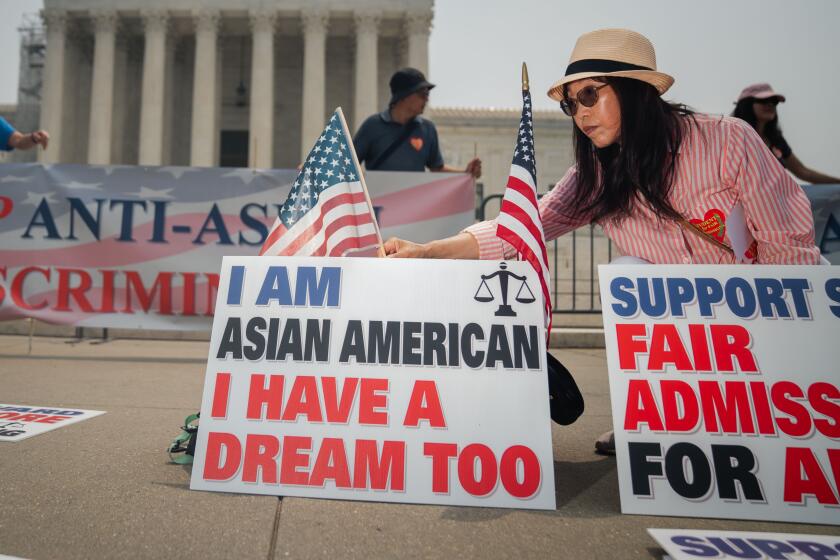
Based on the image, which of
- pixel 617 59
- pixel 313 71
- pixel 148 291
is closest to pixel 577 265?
pixel 148 291

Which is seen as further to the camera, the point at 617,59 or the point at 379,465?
the point at 617,59

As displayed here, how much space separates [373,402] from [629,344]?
0.76m

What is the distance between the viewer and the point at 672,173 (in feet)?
5.95

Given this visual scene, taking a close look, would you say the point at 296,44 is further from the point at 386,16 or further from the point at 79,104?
the point at 79,104

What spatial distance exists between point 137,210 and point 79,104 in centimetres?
2976

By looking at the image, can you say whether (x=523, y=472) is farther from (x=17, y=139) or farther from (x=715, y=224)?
(x=17, y=139)

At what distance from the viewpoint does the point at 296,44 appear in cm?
2975

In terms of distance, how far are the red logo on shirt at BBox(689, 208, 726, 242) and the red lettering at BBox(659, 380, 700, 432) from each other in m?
0.59

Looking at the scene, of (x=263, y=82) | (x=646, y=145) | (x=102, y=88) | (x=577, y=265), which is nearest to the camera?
(x=646, y=145)

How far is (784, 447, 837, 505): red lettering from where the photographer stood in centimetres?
137

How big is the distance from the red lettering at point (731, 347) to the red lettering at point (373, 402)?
37.4 inches

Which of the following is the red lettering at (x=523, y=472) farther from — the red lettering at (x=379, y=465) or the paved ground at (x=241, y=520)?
the red lettering at (x=379, y=465)

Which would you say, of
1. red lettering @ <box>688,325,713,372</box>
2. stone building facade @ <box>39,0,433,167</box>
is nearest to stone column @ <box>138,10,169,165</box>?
stone building facade @ <box>39,0,433,167</box>

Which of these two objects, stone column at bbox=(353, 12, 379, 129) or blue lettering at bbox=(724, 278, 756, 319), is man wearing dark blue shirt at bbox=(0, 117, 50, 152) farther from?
stone column at bbox=(353, 12, 379, 129)
